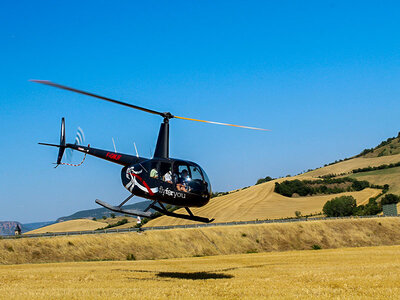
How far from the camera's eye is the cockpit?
22.9 metres

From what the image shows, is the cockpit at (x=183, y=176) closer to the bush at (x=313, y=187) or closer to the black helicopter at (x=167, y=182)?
the black helicopter at (x=167, y=182)

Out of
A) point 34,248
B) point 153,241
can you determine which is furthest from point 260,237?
point 34,248

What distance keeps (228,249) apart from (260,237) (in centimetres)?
694

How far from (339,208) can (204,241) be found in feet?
192

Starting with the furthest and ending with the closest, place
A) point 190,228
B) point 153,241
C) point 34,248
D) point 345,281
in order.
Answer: point 190,228 < point 153,241 < point 34,248 < point 345,281

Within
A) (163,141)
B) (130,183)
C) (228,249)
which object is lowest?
(228,249)

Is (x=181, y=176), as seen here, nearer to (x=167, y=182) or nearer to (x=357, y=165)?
(x=167, y=182)

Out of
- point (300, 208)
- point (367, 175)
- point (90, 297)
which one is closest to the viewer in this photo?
point (90, 297)

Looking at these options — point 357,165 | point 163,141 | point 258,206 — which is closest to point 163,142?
point 163,141

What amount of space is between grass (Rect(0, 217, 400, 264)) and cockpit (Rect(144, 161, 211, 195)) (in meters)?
30.2

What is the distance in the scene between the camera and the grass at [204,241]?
164 feet

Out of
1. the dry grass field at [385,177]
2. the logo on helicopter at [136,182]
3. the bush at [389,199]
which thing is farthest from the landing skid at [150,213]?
the dry grass field at [385,177]

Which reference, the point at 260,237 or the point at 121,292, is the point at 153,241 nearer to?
the point at 260,237

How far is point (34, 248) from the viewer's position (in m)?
49.5
